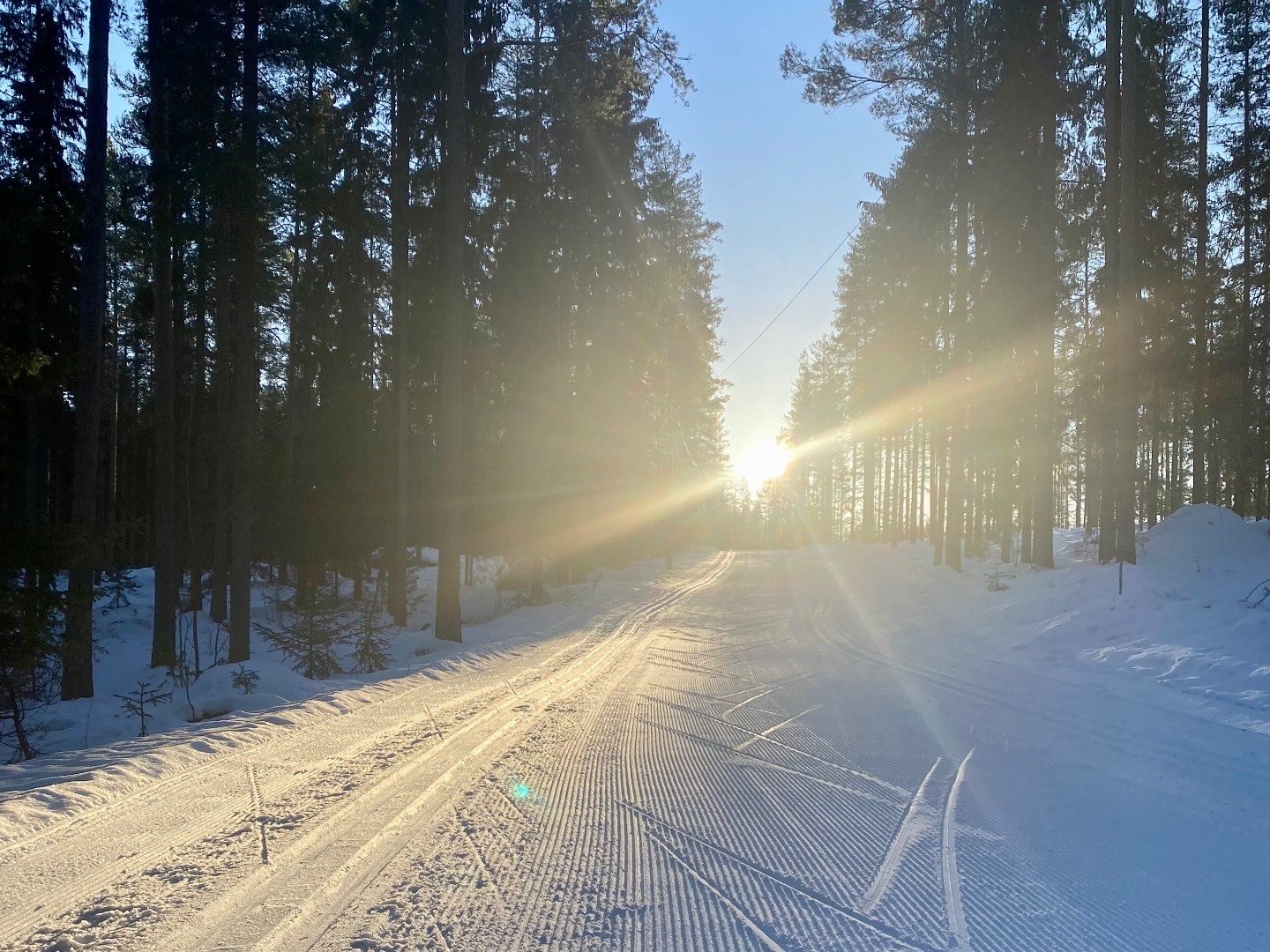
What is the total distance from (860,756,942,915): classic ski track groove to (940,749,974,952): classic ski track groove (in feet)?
0.62

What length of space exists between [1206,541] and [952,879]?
39.4 feet

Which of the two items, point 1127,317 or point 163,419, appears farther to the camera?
point 163,419

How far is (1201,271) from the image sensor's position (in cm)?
1936

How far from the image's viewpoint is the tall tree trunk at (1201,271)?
19391 millimetres

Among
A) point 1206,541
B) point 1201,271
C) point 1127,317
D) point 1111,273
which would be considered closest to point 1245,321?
point 1201,271

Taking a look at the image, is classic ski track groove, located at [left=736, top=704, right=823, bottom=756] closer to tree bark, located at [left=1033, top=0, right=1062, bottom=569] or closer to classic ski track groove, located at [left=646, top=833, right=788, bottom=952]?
classic ski track groove, located at [left=646, top=833, right=788, bottom=952]

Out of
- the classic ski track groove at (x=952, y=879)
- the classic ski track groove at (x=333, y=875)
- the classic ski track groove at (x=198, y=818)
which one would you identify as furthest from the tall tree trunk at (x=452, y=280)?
the classic ski track groove at (x=952, y=879)

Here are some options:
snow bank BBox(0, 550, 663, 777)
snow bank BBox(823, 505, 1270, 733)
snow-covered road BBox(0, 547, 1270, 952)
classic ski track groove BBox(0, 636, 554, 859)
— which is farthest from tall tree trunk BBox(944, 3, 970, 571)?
classic ski track groove BBox(0, 636, 554, 859)

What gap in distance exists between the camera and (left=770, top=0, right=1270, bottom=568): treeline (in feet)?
51.3

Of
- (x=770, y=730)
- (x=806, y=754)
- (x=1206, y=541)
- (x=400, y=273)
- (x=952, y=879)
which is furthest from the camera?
(x=400, y=273)

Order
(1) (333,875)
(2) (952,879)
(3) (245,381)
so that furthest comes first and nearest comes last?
(3) (245,381), (2) (952,879), (1) (333,875)

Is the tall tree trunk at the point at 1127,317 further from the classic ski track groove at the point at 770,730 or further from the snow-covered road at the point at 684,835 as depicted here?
the classic ski track groove at the point at 770,730

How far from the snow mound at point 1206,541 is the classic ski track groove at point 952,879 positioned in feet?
31.6

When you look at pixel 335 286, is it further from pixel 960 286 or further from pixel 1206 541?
pixel 1206 541
